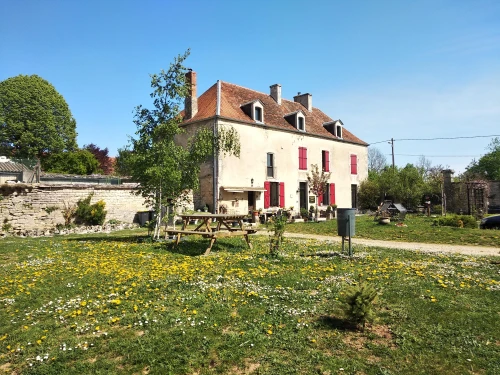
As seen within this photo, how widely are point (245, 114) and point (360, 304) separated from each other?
829 inches

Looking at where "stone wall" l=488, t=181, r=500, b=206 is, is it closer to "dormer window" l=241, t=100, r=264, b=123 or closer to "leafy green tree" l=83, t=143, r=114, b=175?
"dormer window" l=241, t=100, r=264, b=123

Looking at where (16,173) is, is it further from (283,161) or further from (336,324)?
(336,324)

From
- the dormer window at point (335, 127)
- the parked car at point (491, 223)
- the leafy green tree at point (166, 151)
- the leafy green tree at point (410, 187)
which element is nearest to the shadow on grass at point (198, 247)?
the leafy green tree at point (166, 151)

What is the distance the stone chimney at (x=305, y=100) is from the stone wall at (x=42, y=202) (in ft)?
61.5

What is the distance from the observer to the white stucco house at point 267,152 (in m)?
22.1

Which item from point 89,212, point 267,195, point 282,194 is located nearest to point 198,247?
point 89,212

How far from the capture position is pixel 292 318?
4.42 metres

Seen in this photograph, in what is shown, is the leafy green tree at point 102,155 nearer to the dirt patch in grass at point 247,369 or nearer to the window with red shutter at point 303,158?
the window with red shutter at point 303,158

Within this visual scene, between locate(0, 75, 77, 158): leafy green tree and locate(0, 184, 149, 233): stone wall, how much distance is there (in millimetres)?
23149

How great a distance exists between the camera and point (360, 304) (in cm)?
402

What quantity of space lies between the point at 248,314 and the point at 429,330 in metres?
2.15

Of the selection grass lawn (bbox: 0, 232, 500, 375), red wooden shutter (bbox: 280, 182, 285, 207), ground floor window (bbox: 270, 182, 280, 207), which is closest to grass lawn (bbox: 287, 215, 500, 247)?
grass lawn (bbox: 0, 232, 500, 375)

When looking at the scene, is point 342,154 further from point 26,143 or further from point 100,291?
point 26,143

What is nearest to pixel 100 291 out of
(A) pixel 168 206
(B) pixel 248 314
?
(B) pixel 248 314
